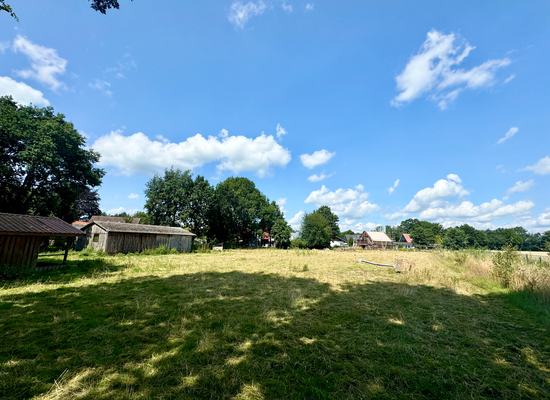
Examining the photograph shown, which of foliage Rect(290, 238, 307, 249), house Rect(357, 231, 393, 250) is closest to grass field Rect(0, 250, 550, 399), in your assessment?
foliage Rect(290, 238, 307, 249)

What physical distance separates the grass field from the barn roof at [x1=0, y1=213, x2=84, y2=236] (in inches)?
106

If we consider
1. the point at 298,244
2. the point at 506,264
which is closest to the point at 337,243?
the point at 298,244

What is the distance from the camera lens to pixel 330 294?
8406 millimetres

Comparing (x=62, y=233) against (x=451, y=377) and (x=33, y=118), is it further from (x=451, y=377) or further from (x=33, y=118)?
(x=33, y=118)

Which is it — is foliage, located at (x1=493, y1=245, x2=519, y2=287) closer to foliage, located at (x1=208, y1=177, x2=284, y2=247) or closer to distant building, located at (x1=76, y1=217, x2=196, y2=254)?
distant building, located at (x1=76, y1=217, x2=196, y2=254)

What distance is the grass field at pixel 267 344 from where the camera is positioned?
3.27m

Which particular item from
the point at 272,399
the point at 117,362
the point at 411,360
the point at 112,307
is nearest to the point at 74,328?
the point at 112,307

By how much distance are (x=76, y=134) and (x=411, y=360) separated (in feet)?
104

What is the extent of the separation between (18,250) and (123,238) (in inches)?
484

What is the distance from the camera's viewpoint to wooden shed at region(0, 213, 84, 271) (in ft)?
32.3

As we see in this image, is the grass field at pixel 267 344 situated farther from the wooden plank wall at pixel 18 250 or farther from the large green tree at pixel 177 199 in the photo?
the large green tree at pixel 177 199

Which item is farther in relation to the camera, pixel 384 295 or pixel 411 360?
pixel 384 295

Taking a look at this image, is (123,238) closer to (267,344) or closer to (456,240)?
(267,344)

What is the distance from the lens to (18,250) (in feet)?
34.0
